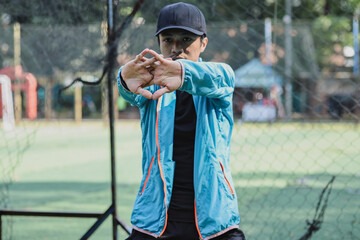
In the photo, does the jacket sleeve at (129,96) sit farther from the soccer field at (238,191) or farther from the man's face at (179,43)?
the soccer field at (238,191)

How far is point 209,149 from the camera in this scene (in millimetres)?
2051

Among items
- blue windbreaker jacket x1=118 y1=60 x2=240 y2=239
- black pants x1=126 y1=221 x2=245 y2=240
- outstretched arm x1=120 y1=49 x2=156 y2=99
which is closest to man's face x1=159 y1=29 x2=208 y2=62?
blue windbreaker jacket x1=118 y1=60 x2=240 y2=239

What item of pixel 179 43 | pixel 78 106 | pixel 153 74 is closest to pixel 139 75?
pixel 153 74

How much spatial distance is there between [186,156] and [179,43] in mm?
511

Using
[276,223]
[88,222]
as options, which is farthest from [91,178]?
[276,223]

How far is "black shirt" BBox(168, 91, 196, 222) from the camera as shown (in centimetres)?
209

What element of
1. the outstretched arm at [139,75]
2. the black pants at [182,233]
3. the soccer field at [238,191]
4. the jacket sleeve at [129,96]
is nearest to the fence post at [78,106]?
the soccer field at [238,191]

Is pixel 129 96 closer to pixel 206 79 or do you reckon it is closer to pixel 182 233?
pixel 206 79

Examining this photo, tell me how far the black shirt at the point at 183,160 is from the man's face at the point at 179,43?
7.7 inches

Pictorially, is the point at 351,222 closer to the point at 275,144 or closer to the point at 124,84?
the point at 124,84

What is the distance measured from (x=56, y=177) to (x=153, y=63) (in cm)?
658

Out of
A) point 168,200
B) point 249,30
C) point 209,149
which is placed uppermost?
point 249,30

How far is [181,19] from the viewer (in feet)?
6.89

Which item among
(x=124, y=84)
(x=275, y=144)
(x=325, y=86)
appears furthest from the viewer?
(x=325, y=86)
